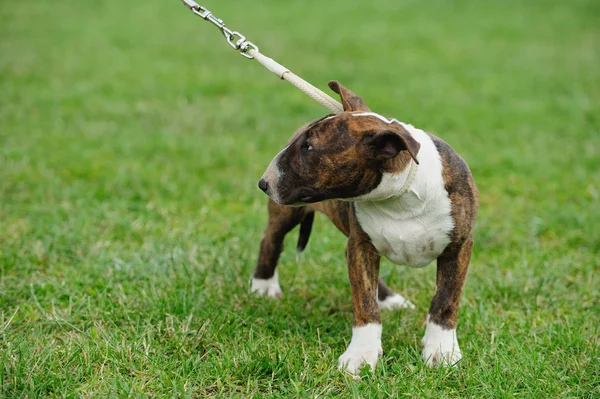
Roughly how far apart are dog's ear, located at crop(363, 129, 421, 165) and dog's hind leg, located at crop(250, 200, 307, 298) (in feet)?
3.70

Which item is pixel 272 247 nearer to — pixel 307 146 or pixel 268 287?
pixel 268 287

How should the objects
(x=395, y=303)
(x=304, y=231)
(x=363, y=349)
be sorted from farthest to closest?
1. (x=304, y=231)
2. (x=395, y=303)
3. (x=363, y=349)

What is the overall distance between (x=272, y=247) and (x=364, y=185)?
1294 mm

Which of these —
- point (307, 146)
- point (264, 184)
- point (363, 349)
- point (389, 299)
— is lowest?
point (389, 299)

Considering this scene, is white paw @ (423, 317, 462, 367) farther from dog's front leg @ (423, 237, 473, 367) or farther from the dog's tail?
the dog's tail

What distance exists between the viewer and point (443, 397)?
337 centimetres

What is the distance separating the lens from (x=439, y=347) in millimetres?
3674

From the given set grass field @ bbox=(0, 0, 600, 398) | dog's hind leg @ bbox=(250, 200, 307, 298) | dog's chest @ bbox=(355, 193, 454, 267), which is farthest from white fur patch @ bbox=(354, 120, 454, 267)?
dog's hind leg @ bbox=(250, 200, 307, 298)

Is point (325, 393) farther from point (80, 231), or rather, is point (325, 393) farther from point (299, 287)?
point (80, 231)

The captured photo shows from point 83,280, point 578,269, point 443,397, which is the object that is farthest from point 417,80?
point 443,397

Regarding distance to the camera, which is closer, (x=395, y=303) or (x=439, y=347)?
(x=439, y=347)

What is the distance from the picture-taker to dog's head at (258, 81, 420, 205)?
3.29 meters

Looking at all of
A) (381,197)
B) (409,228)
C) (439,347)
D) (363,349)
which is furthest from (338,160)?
(439,347)

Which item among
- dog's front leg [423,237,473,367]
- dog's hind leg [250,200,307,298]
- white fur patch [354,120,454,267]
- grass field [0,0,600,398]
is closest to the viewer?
white fur patch [354,120,454,267]
